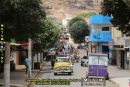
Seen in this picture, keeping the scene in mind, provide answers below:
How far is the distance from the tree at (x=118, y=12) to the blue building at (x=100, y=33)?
67.8m

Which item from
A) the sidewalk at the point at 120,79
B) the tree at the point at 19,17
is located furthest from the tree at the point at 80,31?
the tree at the point at 19,17

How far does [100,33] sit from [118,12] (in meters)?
72.0

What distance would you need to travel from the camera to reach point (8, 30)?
2673 centimetres

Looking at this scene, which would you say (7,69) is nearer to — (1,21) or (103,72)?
(1,21)

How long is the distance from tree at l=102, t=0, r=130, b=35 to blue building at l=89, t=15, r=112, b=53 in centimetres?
6783

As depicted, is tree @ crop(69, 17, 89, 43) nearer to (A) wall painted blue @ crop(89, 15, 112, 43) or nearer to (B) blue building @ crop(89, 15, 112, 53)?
(B) blue building @ crop(89, 15, 112, 53)

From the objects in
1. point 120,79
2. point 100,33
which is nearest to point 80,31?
point 100,33

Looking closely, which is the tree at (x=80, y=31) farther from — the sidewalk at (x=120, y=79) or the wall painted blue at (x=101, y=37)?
the sidewalk at (x=120, y=79)

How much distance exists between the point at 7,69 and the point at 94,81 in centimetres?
588

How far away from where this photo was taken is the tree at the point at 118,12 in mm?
22453

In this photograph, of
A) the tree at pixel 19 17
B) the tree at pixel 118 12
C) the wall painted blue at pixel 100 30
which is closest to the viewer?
the tree at pixel 118 12

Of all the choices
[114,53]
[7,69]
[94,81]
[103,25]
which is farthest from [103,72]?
[103,25]

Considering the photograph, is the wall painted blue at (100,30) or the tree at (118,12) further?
the wall painted blue at (100,30)

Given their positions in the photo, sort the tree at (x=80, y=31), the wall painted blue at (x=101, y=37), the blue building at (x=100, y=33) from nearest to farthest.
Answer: the wall painted blue at (x=101, y=37) < the blue building at (x=100, y=33) < the tree at (x=80, y=31)
